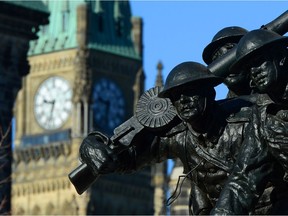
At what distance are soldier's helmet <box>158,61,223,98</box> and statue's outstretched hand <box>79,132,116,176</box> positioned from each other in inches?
32.1

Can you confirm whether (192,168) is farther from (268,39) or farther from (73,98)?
(73,98)

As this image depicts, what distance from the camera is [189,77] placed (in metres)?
12.2

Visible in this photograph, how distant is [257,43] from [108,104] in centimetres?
13413

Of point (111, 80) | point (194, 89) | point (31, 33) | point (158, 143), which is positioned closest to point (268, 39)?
point (194, 89)

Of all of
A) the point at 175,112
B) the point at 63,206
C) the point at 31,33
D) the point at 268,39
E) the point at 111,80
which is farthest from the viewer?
the point at 111,80

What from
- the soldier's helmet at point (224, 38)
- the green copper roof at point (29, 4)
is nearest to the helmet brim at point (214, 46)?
the soldier's helmet at point (224, 38)

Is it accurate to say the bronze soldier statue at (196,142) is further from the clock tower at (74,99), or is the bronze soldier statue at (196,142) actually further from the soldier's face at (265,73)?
the clock tower at (74,99)

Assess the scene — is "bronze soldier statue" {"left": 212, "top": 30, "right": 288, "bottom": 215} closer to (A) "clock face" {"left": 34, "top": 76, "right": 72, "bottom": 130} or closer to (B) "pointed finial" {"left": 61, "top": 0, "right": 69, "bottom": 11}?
(B) "pointed finial" {"left": 61, "top": 0, "right": 69, "bottom": 11}

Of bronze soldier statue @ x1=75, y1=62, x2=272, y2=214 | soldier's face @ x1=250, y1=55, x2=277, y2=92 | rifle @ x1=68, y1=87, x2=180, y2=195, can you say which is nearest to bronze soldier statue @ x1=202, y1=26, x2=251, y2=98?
bronze soldier statue @ x1=75, y1=62, x2=272, y2=214

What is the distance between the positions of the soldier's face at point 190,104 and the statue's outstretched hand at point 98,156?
0.75 meters

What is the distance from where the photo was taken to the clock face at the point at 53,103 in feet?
479

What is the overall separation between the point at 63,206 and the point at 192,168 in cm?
12079

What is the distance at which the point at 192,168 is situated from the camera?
42.5 ft

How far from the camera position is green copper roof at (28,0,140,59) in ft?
465
